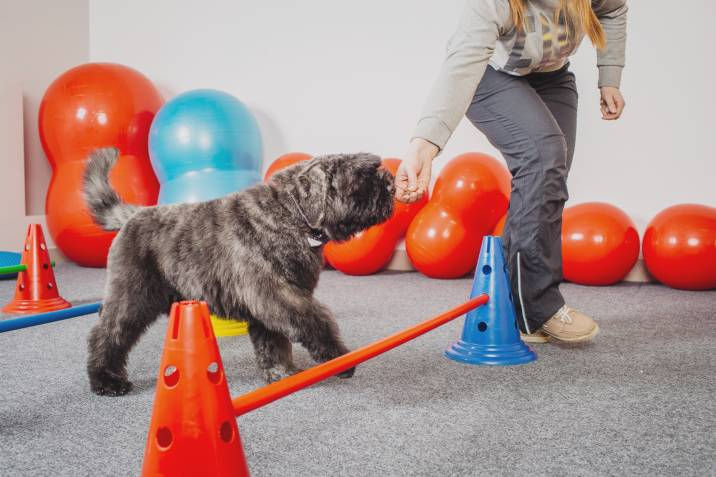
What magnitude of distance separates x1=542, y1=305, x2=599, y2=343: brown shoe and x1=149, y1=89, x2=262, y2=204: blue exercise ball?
75.7 inches

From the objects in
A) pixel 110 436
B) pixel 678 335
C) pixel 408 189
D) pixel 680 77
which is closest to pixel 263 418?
pixel 110 436

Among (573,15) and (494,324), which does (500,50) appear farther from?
(494,324)

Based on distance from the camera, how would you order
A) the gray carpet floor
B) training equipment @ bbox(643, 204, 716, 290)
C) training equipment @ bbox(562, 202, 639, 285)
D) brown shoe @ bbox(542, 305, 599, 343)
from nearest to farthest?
the gray carpet floor
brown shoe @ bbox(542, 305, 599, 343)
training equipment @ bbox(643, 204, 716, 290)
training equipment @ bbox(562, 202, 639, 285)

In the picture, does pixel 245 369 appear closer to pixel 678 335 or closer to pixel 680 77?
pixel 678 335

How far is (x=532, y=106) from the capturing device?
5.76 ft

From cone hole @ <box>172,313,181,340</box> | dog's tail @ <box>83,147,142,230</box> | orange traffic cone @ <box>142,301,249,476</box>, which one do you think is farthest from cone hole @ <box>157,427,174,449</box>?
dog's tail @ <box>83,147,142,230</box>

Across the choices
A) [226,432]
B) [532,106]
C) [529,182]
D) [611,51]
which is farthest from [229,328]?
[611,51]

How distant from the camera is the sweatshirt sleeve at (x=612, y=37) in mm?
1931

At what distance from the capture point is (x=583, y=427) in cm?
128

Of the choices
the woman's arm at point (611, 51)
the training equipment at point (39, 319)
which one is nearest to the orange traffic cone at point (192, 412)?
the training equipment at point (39, 319)

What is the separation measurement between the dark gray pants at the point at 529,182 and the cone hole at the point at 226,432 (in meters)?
1.18

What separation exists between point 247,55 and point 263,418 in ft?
11.4

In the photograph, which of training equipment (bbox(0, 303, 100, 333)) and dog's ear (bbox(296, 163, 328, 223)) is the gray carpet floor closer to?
training equipment (bbox(0, 303, 100, 333))

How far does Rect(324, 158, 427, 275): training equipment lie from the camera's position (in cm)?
352
